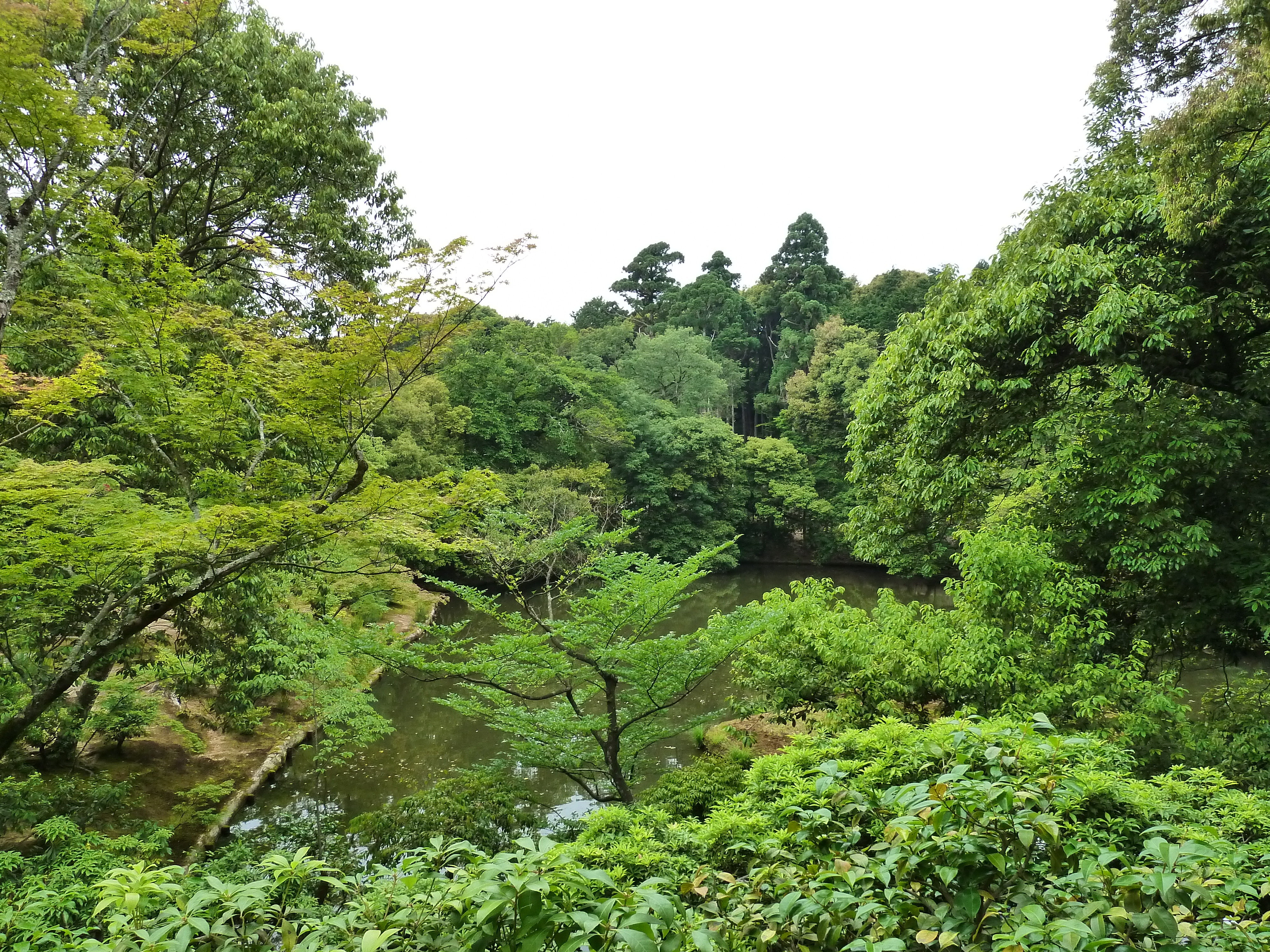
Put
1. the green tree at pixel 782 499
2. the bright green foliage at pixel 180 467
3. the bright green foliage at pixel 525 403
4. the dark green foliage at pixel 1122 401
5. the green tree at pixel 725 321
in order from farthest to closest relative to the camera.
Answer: the green tree at pixel 725 321 → the green tree at pixel 782 499 → the bright green foliage at pixel 525 403 → the dark green foliage at pixel 1122 401 → the bright green foliage at pixel 180 467

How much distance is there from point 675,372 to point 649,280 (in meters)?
14.4

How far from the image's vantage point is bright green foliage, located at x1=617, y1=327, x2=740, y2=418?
27.4 m

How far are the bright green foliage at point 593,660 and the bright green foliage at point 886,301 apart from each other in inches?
985

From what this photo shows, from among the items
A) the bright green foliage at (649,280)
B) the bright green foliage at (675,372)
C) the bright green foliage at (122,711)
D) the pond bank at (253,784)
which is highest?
the bright green foliage at (649,280)

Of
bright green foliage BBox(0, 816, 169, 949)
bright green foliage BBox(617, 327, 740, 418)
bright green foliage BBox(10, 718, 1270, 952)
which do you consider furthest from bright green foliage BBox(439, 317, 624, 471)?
bright green foliage BBox(10, 718, 1270, 952)

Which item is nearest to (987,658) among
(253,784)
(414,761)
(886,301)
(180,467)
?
(180,467)

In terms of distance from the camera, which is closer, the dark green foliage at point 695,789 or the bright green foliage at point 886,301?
the dark green foliage at point 695,789

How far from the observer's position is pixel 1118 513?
5.38m

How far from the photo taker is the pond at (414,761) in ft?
25.4

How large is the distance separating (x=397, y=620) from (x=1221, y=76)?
15.2 meters

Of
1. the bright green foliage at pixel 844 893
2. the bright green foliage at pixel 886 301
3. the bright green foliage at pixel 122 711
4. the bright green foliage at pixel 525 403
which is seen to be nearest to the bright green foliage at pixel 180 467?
the bright green foliage at pixel 122 711

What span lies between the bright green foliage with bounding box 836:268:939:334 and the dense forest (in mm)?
23399

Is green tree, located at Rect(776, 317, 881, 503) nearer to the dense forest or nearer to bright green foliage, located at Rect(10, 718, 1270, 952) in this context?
the dense forest

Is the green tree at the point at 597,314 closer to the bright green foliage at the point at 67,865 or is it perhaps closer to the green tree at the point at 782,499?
the green tree at the point at 782,499
